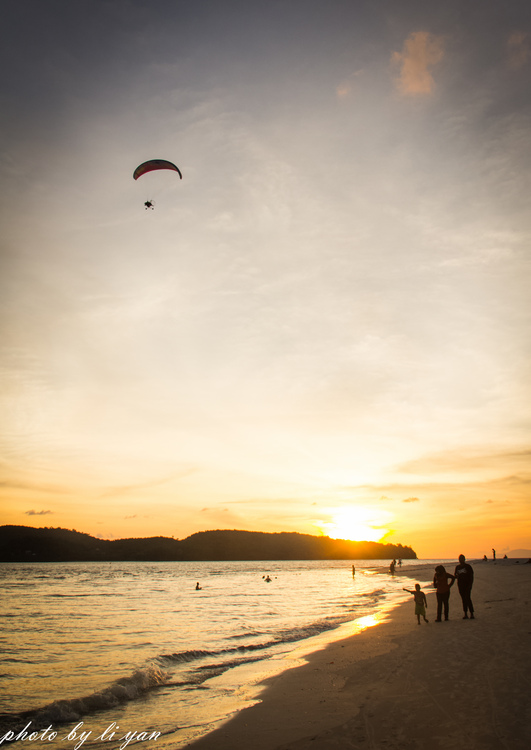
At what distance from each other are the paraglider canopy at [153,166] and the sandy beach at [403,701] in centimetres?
3186

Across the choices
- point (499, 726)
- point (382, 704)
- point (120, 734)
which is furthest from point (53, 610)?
point (499, 726)

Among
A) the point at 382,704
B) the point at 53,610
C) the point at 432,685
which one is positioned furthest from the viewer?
the point at 53,610

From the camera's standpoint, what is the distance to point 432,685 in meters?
8.05

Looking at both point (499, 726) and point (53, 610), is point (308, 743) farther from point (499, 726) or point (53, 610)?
point (53, 610)

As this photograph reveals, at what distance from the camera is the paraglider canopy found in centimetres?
3172

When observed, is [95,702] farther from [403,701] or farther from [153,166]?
[153,166]

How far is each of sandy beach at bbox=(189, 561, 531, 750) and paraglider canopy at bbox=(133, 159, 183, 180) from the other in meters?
31.9

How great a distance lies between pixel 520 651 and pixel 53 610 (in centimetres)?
2954

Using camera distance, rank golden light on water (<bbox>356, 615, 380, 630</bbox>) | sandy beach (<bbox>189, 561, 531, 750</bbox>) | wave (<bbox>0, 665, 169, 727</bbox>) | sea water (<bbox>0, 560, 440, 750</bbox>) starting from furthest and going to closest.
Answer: golden light on water (<bbox>356, 615, 380, 630</bbox>) → wave (<bbox>0, 665, 169, 727</bbox>) → sea water (<bbox>0, 560, 440, 750</bbox>) → sandy beach (<bbox>189, 561, 531, 750</bbox>)

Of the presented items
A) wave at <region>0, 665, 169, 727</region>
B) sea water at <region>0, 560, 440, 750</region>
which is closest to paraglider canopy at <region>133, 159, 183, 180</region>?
sea water at <region>0, 560, 440, 750</region>

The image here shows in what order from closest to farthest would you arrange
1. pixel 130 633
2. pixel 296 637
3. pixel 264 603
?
pixel 296 637, pixel 130 633, pixel 264 603

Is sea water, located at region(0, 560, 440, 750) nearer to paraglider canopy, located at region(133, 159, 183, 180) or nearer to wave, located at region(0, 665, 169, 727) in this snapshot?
wave, located at region(0, 665, 169, 727)

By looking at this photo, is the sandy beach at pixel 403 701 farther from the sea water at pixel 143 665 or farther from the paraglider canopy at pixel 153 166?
the paraglider canopy at pixel 153 166

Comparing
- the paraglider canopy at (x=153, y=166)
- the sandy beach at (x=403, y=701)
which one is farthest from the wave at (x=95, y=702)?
the paraglider canopy at (x=153, y=166)
